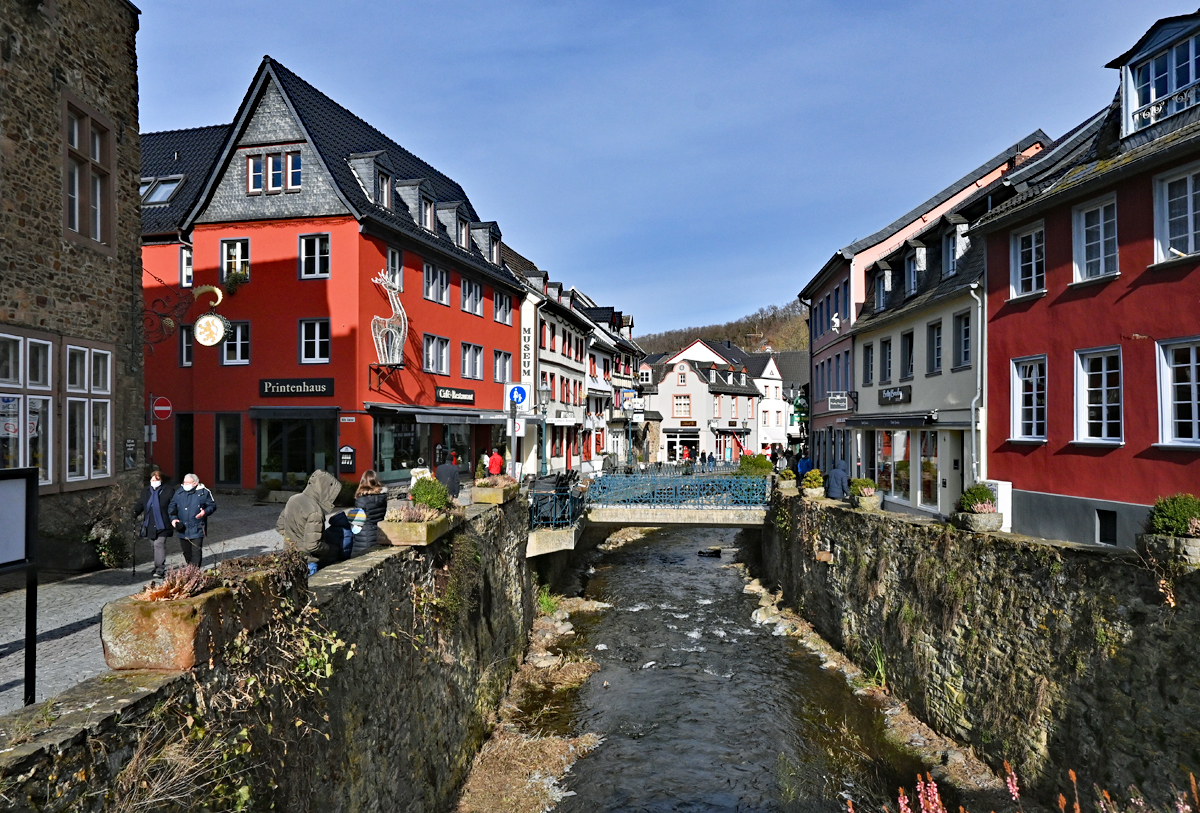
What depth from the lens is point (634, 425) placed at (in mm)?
58625

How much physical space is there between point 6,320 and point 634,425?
50.6 meters

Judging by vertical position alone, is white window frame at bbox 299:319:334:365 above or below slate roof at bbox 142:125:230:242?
below

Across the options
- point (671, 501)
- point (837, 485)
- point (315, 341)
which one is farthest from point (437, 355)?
point (837, 485)

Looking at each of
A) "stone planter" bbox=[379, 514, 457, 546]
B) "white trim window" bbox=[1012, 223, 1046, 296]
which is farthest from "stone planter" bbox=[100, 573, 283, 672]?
"white trim window" bbox=[1012, 223, 1046, 296]

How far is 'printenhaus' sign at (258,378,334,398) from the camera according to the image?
2252 cm

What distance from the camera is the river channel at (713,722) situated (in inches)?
437

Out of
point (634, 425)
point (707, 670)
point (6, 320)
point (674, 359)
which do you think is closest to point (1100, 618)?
point (707, 670)

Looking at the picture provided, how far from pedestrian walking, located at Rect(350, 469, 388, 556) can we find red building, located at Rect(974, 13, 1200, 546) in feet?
37.0

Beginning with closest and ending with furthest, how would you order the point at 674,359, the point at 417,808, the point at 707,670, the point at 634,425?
the point at 417,808, the point at 707,670, the point at 634,425, the point at 674,359

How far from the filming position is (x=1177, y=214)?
1117 centimetres

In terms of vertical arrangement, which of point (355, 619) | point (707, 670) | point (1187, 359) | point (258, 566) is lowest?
point (707, 670)

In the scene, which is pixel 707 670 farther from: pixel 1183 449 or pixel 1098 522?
pixel 1183 449

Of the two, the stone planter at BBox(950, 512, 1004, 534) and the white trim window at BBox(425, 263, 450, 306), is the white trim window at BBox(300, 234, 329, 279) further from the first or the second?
the stone planter at BBox(950, 512, 1004, 534)

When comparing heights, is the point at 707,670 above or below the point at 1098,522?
below
